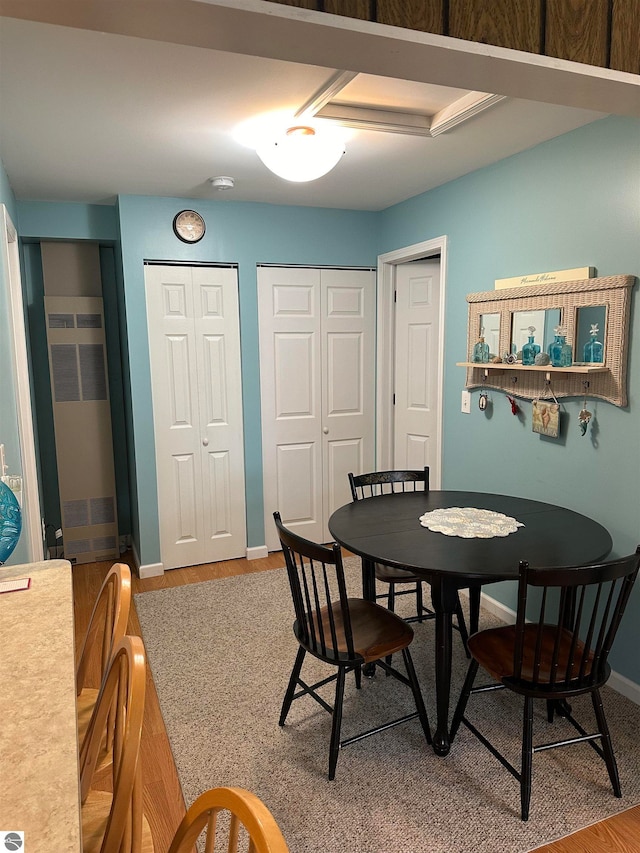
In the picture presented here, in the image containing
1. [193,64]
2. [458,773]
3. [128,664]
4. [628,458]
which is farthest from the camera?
[628,458]

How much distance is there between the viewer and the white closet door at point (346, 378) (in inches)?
173

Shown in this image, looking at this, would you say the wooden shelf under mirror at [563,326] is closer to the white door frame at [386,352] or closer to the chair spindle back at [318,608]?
the white door frame at [386,352]

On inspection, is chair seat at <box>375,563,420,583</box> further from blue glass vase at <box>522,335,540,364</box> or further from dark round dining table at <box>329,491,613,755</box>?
blue glass vase at <box>522,335,540,364</box>

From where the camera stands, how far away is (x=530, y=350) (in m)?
2.94

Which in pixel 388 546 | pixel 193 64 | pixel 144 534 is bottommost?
pixel 144 534

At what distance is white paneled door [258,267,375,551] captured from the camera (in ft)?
13.9

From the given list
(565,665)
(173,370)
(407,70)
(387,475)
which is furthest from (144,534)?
(407,70)

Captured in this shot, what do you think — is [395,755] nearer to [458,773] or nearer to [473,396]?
[458,773]

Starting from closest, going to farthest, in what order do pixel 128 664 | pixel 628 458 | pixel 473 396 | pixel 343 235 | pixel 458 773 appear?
pixel 128 664
pixel 458 773
pixel 628 458
pixel 473 396
pixel 343 235

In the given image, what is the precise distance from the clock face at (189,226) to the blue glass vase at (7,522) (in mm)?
2535

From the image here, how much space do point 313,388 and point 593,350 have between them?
2164 millimetres

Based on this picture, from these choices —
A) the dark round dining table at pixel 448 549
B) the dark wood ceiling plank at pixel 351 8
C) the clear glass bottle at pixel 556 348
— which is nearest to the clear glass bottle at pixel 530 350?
the clear glass bottle at pixel 556 348

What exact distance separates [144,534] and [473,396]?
230 centimetres

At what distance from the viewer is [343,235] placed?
4324mm
